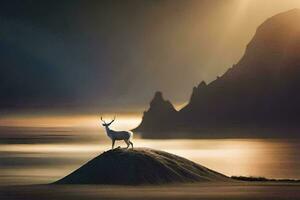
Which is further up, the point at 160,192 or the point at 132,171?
the point at 132,171

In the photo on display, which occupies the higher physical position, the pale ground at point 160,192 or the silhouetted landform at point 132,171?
the silhouetted landform at point 132,171

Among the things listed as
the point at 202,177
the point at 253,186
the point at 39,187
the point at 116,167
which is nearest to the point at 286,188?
the point at 253,186

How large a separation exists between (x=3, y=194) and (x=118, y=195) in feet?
28.5

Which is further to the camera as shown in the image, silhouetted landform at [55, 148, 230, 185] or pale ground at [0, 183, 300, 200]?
silhouetted landform at [55, 148, 230, 185]

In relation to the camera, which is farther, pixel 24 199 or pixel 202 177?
pixel 202 177

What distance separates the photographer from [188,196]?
214ft

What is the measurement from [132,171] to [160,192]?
22.4 ft

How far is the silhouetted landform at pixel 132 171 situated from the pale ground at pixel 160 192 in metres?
2.12

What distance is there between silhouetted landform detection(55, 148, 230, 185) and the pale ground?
6.97ft

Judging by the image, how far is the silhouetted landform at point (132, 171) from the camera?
244 feet

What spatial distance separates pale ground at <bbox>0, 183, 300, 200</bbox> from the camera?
64.7 m

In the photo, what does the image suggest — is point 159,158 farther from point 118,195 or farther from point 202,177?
point 118,195

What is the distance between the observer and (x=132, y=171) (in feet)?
244

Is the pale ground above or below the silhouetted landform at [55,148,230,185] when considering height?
below
